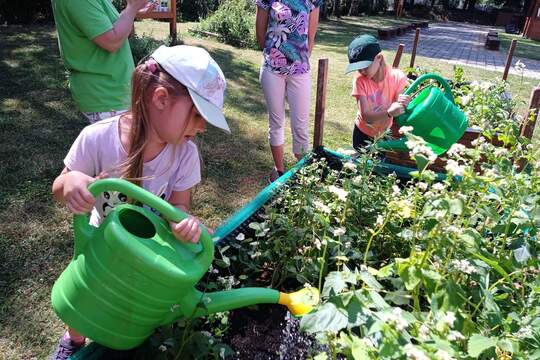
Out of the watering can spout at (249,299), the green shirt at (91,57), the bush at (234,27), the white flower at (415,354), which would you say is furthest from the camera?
the bush at (234,27)

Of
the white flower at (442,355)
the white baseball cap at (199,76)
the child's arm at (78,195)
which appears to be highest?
the white baseball cap at (199,76)

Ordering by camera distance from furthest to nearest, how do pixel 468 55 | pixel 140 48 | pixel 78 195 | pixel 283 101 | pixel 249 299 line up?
pixel 468 55 → pixel 140 48 → pixel 283 101 → pixel 249 299 → pixel 78 195

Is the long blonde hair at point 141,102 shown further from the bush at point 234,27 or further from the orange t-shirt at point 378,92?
the bush at point 234,27

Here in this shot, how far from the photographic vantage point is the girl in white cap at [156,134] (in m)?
1.11

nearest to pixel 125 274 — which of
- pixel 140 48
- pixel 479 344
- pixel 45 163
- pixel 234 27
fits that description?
pixel 479 344

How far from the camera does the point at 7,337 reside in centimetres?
173

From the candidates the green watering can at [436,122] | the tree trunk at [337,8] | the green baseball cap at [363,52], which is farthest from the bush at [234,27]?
the tree trunk at [337,8]

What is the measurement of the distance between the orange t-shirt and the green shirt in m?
1.30

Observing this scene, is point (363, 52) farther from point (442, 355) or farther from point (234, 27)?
point (234, 27)

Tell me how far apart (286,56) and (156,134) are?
1.65 metres

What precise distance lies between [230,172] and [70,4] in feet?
5.52

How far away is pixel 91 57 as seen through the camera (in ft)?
6.31

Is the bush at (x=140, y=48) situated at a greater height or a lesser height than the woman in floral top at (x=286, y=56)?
lesser

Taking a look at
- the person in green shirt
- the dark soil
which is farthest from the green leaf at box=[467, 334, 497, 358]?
the person in green shirt
